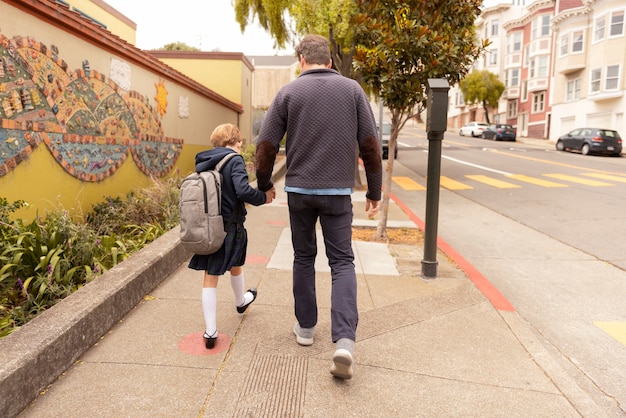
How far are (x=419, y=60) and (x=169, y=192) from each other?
384cm

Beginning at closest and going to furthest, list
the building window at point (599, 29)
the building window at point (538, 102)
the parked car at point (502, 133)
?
the building window at point (599, 29)
the parked car at point (502, 133)
the building window at point (538, 102)

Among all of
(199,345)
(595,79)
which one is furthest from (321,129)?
(595,79)

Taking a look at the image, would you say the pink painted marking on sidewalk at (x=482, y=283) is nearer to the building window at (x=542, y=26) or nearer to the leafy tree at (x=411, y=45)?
the leafy tree at (x=411, y=45)

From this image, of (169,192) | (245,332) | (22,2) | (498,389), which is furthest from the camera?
(169,192)

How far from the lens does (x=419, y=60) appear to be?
20.7 feet

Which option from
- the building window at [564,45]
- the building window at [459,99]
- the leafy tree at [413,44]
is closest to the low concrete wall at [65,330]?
the leafy tree at [413,44]

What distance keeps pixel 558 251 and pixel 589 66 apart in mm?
33312

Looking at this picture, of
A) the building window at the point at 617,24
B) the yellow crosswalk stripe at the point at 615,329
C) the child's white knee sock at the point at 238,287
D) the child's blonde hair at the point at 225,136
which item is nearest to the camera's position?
the child's blonde hair at the point at 225,136

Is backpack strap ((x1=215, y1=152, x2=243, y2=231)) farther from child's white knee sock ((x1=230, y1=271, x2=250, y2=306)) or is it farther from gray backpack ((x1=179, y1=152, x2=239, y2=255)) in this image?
child's white knee sock ((x1=230, y1=271, x2=250, y2=306))

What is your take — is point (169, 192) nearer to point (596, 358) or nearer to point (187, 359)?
point (187, 359)

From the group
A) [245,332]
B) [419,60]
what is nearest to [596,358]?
[245,332]

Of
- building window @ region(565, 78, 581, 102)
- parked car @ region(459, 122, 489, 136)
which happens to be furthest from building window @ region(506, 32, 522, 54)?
building window @ region(565, 78, 581, 102)

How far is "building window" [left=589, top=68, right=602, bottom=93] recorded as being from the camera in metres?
33.1

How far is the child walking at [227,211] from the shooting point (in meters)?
3.26
